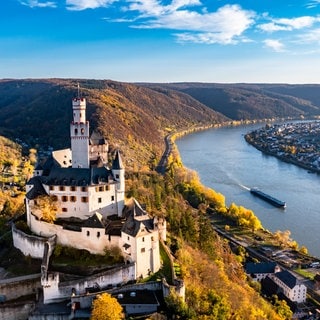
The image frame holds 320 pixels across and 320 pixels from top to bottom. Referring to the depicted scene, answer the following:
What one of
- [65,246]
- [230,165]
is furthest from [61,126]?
[65,246]

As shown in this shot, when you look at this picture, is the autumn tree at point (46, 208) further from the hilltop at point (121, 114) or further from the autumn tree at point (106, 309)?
the hilltop at point (121, 114)

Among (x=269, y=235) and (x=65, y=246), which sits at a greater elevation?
(x=65, y=246)

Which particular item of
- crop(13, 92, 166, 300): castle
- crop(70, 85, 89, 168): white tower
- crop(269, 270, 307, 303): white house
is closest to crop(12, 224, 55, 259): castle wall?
crop(13, 92, 166, 300): castle

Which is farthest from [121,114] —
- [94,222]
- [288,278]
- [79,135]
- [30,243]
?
[94,222]

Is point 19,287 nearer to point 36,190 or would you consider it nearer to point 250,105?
point 36,190

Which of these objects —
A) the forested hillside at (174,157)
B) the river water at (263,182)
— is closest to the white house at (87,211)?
the forested hillside at (174,157)

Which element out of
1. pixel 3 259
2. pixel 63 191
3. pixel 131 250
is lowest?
pixel 3 259

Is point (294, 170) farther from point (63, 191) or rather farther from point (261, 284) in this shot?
point (63, 191)
